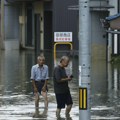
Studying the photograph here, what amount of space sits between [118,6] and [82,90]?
2389 cm

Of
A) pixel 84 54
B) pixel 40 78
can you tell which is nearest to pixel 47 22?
pixel 40 78

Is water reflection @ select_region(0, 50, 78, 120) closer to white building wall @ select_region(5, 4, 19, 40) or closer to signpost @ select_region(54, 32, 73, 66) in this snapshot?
signpost @ select_region(54, 32, 73, 66)

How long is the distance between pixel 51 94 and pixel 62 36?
17375 millimetres

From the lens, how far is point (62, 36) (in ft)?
120

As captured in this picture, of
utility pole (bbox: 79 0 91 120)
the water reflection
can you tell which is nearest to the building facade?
the water reflection

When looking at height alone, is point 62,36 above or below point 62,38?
above

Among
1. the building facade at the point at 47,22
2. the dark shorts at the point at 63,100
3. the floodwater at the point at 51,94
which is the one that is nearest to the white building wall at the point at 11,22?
the building facade at the point at 47,22

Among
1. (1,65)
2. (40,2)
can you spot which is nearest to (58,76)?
(1,65)

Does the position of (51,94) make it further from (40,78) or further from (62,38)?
(62,38)

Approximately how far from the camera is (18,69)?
95.3 ft

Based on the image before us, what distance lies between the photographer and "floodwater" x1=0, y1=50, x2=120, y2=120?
591 inches

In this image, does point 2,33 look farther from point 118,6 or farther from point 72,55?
point 118,6

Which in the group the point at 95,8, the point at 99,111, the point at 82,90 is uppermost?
the point at 95,8

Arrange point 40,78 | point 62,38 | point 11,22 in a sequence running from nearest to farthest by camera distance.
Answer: point 40,78 < point 62,38 < point 11,22
